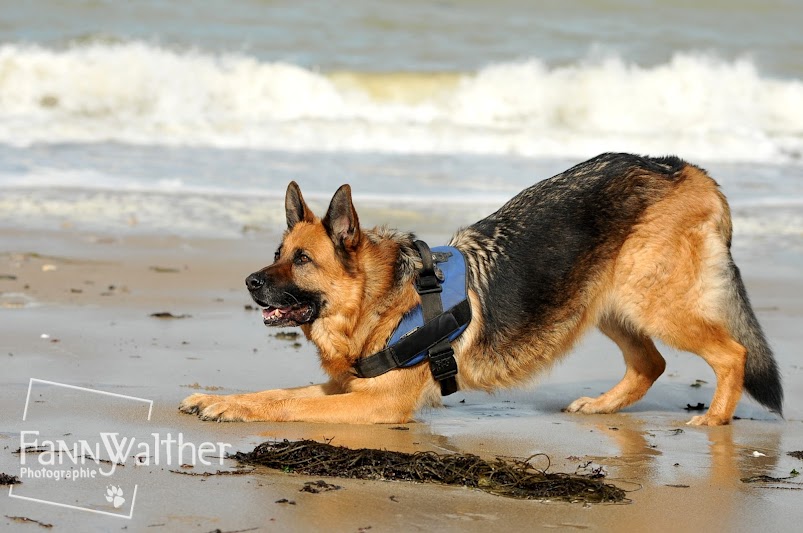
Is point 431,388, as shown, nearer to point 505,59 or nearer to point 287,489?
point 287,489

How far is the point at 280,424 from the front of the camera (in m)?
5.12

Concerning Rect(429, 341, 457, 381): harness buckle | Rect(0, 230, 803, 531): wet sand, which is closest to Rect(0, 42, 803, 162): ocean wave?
Rect(0, 230, 803, 531): wet sand

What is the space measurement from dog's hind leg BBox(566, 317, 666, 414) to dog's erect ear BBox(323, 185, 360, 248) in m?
1.60

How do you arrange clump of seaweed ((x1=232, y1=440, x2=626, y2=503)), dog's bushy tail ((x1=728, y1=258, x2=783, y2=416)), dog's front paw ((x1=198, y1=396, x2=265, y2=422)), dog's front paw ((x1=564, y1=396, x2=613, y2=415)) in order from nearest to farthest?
clump of seaweed ((x1=232, y1=440, x2=626, y2=503)) < dog's front paw ((x1=198, y1=396, x2=265, y2=422)) < dog's bushy tail ((x1=728, y1=258, x2=783, y2=416)) < dog's front paw ((x1=564, y1=396, x2=613, y2=415))

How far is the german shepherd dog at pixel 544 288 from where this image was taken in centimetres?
532

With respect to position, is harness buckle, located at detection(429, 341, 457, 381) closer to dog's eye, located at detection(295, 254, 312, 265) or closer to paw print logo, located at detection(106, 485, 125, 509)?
Answer: dog's eye, located at detection(295, 254, 312, 265)

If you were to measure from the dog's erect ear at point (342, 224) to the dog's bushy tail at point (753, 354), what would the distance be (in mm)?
2110

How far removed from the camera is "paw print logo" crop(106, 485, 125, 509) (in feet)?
11.8

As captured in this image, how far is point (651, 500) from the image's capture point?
3.95m

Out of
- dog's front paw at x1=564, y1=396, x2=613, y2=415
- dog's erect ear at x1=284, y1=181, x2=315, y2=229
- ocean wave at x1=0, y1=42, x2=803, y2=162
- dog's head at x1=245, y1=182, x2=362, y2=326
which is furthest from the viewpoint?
ocean wave at x1=0, y1=42, x2=803, y2=162

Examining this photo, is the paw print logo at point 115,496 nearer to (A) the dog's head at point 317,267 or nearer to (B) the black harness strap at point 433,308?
(A) the dog's head at point 317,267

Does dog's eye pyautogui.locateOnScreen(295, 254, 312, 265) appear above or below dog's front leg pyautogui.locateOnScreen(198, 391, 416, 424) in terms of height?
above

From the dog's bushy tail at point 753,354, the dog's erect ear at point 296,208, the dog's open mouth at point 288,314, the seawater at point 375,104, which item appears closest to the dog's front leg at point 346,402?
the dog's open mouth at point 288,314

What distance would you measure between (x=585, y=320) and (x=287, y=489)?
96.7 inches
